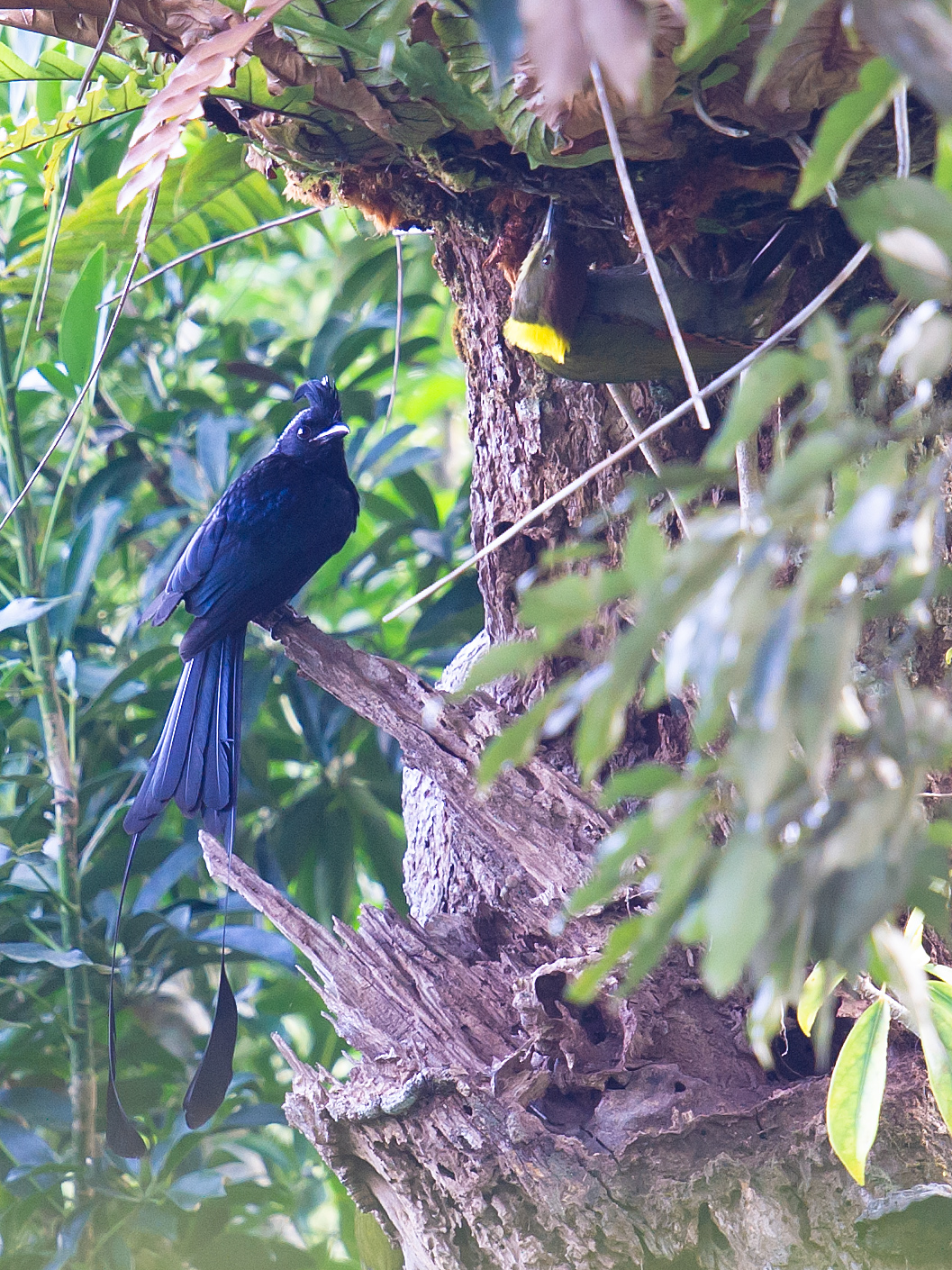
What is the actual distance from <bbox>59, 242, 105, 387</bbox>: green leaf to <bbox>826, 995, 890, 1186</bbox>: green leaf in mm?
1229

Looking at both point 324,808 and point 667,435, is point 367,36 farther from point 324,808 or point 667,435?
point 324,808

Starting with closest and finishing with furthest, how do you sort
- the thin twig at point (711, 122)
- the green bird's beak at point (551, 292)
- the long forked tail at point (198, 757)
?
the thin twig at point (711, 122), the green bird's beak at point (551, 292), the long forked tail at point (198, 757)

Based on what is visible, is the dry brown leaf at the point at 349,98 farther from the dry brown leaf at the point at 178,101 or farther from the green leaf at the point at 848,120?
the green leaf at the point at 848,120

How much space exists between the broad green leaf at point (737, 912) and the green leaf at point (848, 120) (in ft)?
0.87

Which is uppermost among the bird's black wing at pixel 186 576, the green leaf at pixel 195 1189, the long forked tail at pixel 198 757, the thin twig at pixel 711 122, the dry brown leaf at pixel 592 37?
the dry brown leaf at pixel 592 37

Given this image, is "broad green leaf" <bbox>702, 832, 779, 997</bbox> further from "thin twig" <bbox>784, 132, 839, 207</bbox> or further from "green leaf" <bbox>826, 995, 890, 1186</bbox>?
"thin twig" <bbox>784, 132, 839, 207</bbox>

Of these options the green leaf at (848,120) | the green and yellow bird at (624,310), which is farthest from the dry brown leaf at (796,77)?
the green leaf at (848,120)

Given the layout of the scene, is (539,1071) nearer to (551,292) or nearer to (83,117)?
(551,292)

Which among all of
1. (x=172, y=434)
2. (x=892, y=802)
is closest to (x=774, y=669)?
(x=892, y=802)

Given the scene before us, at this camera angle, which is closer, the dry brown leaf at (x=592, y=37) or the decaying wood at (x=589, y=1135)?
the dry brown leaf at (x=592, y=37)

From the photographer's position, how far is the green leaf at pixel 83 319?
4.89 feet

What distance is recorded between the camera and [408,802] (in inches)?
56.9

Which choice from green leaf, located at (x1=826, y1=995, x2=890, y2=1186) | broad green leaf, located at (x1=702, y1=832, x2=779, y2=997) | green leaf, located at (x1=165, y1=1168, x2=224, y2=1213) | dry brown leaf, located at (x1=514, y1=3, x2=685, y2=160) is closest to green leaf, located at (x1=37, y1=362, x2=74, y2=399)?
dry brown leaf, located at (x1=514, y1=3, x2=685, y2=160)

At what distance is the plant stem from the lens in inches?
65.6
